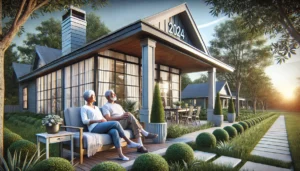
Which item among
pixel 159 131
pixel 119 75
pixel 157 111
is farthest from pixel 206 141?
pixel 119 75

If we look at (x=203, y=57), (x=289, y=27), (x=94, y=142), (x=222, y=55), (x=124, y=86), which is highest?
(x=222, y=55)

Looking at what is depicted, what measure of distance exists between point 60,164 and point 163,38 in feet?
14.8

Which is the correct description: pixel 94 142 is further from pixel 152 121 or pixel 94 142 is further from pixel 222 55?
pixel 222 55

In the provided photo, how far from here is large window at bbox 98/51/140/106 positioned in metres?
7.42

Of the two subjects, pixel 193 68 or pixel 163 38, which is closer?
pixel 163 38

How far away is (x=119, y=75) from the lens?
26.3 feet

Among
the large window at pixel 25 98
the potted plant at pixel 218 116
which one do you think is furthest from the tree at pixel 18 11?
the large window at pixel 25 98

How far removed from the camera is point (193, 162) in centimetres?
307

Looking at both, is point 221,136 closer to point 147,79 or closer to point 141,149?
point 141,149

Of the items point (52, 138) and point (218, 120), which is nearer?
point (52, 138)

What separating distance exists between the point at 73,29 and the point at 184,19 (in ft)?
18.9

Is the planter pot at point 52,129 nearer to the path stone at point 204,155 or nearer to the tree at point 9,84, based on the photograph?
the path stone at point 204,155

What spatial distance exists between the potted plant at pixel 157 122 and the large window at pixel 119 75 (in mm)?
3125

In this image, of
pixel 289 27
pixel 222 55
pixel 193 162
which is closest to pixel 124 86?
pixel 193 162
